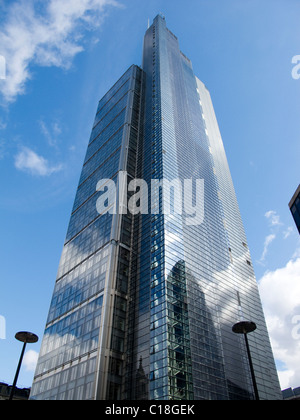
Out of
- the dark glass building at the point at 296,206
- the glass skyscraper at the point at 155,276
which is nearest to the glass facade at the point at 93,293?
the glass skyscraper at the point at 155,276

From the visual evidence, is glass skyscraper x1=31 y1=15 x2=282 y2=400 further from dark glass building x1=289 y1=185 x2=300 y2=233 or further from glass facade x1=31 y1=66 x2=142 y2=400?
dark glass building x1=289 y1=185 x2=300 y2=233

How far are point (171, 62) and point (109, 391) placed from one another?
9414cm

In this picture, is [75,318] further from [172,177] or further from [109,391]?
[172,177]

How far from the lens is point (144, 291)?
190 ft

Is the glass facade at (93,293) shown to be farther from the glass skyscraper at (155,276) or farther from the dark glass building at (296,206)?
the dark glass building at (296,206)

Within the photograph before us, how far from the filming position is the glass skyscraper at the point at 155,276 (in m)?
51.0

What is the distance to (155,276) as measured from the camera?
56219 mm

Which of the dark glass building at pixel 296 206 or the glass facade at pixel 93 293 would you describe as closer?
the dark glass building at pixel 296 206

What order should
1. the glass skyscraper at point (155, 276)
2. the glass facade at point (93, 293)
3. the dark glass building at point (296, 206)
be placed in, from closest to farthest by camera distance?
the dark glass building at point (296, 206), the glass skyscraper at point (155, 276), the glass facade at point (93, 293)

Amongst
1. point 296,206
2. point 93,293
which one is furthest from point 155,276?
point 296,206

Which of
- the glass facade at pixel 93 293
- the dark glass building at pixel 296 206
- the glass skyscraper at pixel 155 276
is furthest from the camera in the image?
the glass facade at pixel 93 293
